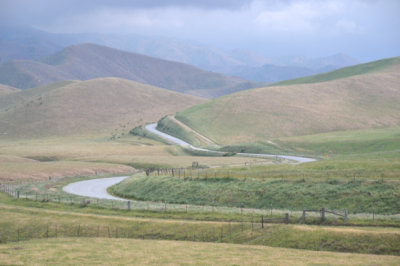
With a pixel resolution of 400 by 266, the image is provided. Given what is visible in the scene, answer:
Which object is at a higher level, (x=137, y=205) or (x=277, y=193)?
(x=277, y=193)

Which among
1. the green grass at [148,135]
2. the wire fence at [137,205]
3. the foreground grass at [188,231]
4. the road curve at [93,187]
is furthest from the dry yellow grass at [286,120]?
the foreground grass at [188,231]

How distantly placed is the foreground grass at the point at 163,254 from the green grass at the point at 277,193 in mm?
17106

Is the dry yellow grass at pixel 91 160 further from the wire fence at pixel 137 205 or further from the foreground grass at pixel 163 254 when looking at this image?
the foreground grass at pixel 163 254

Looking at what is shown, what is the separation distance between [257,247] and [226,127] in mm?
145782

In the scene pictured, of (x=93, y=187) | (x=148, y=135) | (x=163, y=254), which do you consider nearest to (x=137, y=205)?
(x=163, y=254)

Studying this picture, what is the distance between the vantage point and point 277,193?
56531 millimetres

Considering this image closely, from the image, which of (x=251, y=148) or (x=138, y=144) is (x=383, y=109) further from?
(x=138, y=144)

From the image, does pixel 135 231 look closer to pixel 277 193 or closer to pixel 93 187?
pixel 277 193

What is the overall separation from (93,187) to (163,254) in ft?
155

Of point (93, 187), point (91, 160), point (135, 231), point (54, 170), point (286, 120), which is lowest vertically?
point (135, 231)

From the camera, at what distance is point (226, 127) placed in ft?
595

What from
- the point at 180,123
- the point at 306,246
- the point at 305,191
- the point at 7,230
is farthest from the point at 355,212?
the point at 180,123

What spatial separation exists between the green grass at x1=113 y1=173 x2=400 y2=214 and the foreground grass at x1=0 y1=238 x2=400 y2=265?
17106 mm

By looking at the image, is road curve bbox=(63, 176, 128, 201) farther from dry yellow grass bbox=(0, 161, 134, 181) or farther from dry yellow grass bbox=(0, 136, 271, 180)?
dry yellow grass bbox=(0, 136, 271, 180)
